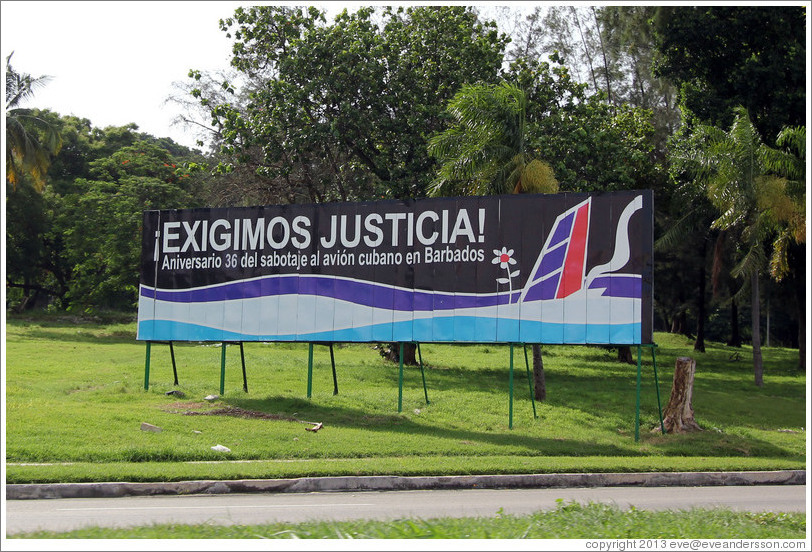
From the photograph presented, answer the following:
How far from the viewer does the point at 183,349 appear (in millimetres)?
32312

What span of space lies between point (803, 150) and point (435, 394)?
15.8 m

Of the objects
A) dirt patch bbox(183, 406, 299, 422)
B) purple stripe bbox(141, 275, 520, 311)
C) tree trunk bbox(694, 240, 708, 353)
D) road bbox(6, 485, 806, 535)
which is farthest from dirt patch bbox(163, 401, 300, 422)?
tree trunk bbox(694, 240, 708, 353)

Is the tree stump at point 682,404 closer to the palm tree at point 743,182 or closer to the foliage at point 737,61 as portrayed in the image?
the palm tree at point 743,182

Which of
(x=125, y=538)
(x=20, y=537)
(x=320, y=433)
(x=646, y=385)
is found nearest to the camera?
(x=125, y=538)

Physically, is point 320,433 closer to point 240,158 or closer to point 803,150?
point 240,158

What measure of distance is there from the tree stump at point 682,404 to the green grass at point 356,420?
46 cm

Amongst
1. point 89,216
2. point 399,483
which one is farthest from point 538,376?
point 89,216

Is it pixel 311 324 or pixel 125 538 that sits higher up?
pixel 311 324

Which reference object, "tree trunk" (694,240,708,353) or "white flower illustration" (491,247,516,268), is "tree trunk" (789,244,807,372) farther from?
"white flower illustration" (491,247,516,268)

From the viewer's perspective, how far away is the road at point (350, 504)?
9.41 meters

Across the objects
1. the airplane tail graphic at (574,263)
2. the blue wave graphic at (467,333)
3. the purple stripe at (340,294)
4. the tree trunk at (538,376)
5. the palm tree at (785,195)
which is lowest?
the tree trunk at (538,376)

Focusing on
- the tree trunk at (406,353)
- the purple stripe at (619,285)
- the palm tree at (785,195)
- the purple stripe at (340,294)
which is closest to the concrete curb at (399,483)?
the purple stripe at (619,285)

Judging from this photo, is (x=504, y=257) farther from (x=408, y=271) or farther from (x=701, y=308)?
(x=701, y=308)

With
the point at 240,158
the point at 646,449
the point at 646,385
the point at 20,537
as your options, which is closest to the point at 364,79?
the point at 240,158
